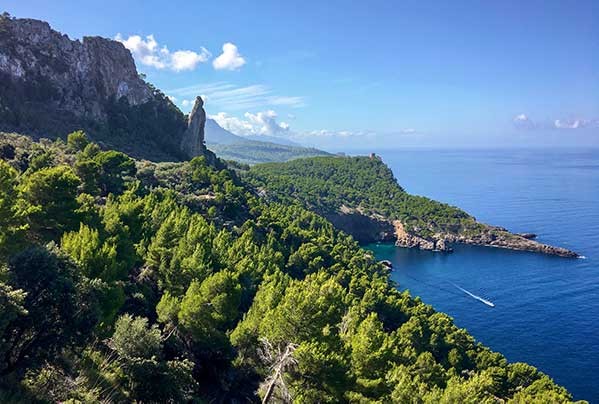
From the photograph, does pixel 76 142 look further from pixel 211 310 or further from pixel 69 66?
pixel 211 310

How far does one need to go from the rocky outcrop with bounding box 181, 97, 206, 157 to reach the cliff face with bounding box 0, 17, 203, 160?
1.71 ft

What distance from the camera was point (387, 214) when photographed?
13325 cm

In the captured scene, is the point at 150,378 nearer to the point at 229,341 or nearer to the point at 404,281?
the point at 229,341

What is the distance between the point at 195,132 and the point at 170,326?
84.2 meters

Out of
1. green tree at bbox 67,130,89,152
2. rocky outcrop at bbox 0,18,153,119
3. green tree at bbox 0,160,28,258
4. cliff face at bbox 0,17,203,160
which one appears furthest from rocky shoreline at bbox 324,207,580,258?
green tree at bbox 0,160,28,258

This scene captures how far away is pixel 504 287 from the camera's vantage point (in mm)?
81375

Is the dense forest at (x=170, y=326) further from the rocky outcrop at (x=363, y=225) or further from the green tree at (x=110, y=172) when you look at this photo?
the rocky outcrop at (x=363, y=225)

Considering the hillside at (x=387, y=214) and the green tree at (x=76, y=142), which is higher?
the green tree at (x=76, y=142)

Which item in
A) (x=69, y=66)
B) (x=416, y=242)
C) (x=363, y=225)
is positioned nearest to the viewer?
(x=69, y=66)

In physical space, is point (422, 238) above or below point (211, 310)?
below

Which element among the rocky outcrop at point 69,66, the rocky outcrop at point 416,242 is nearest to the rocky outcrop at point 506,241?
the rocky outcrop at point 416,242

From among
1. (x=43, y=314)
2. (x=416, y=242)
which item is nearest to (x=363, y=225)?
(x=416, y=242)

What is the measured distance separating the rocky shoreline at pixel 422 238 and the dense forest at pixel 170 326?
6564cm

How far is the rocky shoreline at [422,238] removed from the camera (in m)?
105
